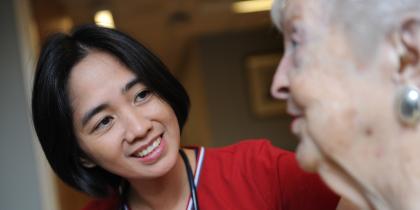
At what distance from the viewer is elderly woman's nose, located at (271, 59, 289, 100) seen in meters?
0.74

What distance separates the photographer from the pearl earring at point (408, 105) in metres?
0.62

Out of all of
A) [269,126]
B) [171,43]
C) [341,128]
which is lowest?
[269,126]

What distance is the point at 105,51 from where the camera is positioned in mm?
1246

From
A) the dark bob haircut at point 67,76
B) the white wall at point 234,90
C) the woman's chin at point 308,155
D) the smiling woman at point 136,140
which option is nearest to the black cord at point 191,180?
the smiling woman at point 136,140

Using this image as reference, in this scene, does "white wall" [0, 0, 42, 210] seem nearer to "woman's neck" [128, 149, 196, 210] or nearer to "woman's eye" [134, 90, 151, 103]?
"woman's neck" [128, 149, 196, 210]

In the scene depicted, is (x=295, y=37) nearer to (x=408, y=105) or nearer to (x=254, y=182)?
(x=408, y=105)

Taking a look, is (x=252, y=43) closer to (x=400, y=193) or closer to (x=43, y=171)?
(x=43, y=171)

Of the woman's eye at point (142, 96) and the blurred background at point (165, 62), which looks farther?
the blurred background at point (165, 62)

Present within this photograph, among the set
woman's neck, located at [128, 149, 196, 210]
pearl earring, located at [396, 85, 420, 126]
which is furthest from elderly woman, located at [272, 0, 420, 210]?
woman's neck, located at [128, 149, 196, 210]

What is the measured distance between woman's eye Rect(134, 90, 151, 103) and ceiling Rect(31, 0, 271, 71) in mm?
1907

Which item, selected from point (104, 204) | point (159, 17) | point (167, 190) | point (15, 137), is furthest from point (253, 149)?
point (159, 17)

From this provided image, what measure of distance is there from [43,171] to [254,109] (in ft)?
10.1

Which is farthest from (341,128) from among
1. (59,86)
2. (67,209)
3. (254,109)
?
(254,109)

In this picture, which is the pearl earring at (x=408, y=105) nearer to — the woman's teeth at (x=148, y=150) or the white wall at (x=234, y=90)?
the woman's teeth at (x=148, y=150)
